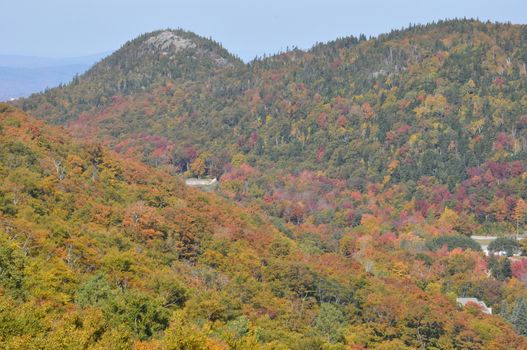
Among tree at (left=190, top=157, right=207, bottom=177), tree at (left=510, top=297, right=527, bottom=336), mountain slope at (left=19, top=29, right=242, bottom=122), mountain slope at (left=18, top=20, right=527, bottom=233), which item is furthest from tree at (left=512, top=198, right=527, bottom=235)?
mountain slope at (left=19, top=29, right=242, bottom=122)

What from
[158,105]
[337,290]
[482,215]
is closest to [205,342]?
[337,290]

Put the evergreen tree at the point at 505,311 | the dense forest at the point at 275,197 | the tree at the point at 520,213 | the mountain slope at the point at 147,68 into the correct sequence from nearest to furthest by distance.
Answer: the dense forest at the point at 275,197 → the evergreen tree at the point at 505,311 → the tree at the point at 520,213 → the mountain slope at the point at 147,68

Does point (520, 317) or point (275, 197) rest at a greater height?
point (275, 197)

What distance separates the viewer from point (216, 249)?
162 ft

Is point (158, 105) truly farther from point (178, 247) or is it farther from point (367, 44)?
point (178, 247)

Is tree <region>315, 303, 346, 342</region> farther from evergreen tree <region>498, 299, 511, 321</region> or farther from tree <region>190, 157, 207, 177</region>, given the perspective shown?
tree <region>190, 157, 207, 177</region>

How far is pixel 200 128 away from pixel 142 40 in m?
64.8

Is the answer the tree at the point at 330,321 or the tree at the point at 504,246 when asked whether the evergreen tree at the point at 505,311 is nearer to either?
the tree at the point at 330,321

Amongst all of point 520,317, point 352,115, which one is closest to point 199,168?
point 352,115

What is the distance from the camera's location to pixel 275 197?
4240 inches

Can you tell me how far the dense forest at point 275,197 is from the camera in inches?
1268

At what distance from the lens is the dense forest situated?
32.2 m

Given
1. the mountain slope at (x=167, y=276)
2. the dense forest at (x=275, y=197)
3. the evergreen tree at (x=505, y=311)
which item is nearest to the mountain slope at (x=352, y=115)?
the dense forest at (x=275, y=197)

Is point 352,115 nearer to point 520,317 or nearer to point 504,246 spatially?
point 504,246
